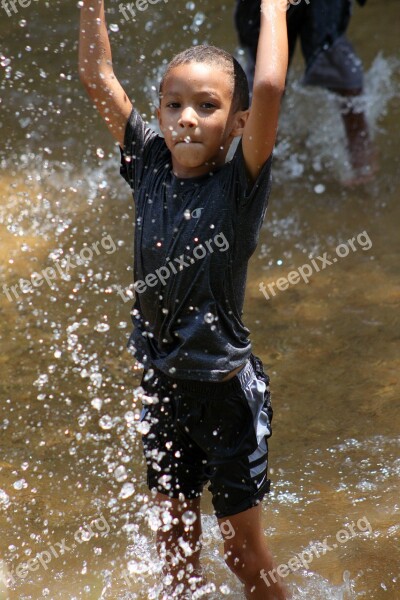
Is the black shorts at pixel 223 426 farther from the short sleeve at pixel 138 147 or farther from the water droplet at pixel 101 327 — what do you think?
the water droplet at pixel 101 327

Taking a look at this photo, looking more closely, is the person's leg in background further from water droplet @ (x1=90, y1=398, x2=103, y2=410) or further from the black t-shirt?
the black t-shirt

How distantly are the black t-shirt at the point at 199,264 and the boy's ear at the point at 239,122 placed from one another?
0.08m

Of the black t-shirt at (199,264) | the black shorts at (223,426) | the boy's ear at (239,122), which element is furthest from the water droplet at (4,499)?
the boy's ear at (239,122)

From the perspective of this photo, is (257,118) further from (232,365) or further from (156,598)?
(156,598)

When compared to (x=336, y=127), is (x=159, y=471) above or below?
above

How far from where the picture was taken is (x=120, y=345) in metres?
3.21

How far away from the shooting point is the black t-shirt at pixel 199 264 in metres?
1.83

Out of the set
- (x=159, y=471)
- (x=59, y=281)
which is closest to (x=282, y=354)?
(x=59, y=281)

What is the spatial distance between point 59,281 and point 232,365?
6.13 feet

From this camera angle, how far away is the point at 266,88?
68.1 inches

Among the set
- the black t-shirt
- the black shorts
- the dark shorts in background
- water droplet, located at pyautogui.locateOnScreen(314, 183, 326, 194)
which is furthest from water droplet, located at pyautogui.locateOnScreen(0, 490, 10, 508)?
the dark shorts in background

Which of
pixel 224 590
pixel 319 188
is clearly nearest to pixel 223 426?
pixel 224 590

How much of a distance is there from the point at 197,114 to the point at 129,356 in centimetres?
145

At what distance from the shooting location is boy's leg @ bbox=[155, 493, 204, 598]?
2.04m
